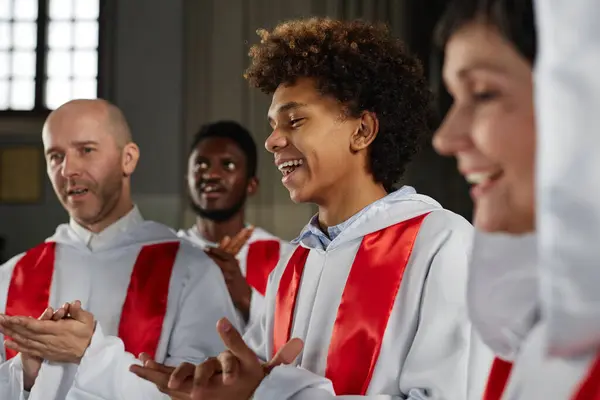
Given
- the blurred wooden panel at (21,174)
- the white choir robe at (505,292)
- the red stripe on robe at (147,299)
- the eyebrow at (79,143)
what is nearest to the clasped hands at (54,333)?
the red stripe on robe at (147,299)

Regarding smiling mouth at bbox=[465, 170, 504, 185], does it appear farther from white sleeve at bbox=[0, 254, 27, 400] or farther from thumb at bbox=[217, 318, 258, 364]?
white sleeve at bbox=[0, 254, 27, 400]

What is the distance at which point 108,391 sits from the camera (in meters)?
3.19

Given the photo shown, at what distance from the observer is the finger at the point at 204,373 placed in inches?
81.5

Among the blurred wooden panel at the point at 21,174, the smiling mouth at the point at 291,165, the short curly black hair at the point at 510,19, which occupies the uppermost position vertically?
the short curly black hair at the point at 510,19

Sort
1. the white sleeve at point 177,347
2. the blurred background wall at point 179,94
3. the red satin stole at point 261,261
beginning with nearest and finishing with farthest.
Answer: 1. the white sleeve at point 177,347
2. the red satin stole at point 261,261
3. the blurred background wall at point 179,94

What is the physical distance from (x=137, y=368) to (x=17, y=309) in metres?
1.68

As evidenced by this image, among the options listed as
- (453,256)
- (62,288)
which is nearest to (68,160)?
(62,288)

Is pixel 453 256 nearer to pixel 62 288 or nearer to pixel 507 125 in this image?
pixel 507 125

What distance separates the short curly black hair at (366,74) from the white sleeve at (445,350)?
51cm

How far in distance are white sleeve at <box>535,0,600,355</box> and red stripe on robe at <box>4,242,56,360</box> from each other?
3126 mm

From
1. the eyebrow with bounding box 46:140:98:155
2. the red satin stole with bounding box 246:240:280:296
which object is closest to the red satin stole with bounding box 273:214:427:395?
the eyebrow with bounding box 46:140:98:155

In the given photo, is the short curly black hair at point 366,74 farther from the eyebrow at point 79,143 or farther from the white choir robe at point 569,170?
the white choir robe at point 569,170

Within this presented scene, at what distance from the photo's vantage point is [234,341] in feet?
Result: 6.74

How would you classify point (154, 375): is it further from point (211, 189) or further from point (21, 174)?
point (21, 174)
